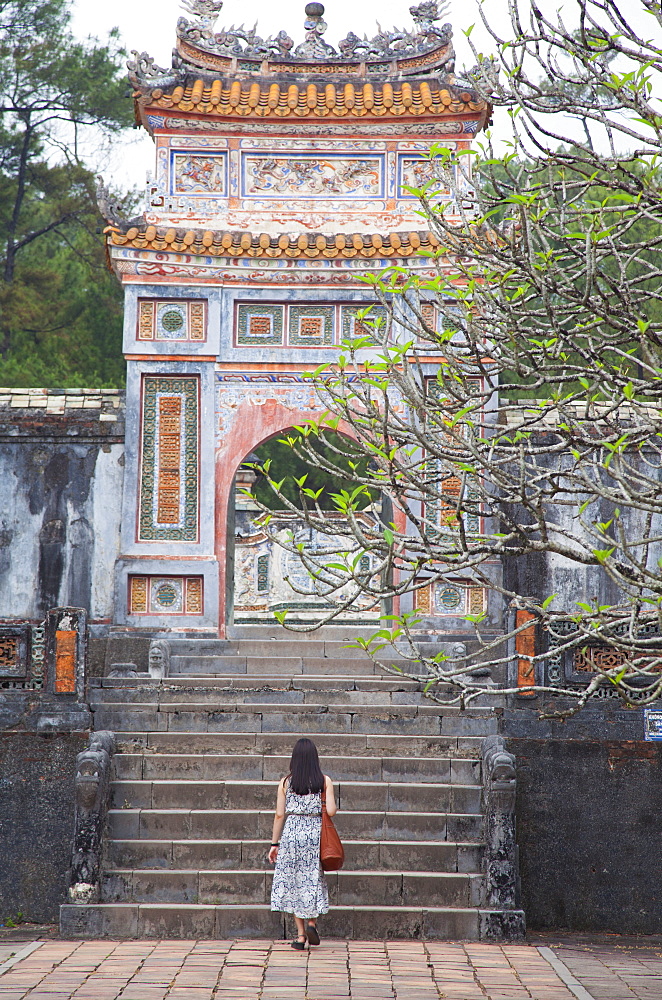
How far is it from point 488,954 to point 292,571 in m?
13.1

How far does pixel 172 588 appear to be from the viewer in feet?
45.7

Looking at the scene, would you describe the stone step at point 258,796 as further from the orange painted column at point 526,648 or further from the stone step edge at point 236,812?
the orange painted column at point 526,648

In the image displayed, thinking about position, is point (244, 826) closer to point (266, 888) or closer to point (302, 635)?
point (266, 888)

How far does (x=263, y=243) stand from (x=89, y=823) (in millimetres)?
7653

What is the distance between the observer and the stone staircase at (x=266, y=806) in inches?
328

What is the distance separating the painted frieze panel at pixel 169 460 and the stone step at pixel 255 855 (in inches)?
217

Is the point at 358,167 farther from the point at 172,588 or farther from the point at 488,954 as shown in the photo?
the point at 488,954

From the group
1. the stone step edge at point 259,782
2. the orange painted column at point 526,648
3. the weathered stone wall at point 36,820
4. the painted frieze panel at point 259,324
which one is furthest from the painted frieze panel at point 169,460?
the orange painted column at point 526,648

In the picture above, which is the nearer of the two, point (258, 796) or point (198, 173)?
point (258, 796)

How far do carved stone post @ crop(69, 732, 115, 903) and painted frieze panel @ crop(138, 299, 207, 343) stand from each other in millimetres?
6378

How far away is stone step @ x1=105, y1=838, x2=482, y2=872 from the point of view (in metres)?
8.86

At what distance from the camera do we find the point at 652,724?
9.38 metres

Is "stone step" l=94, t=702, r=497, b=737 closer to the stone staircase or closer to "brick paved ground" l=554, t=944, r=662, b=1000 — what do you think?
the stone staircase

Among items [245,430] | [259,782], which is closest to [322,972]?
[259,782]
